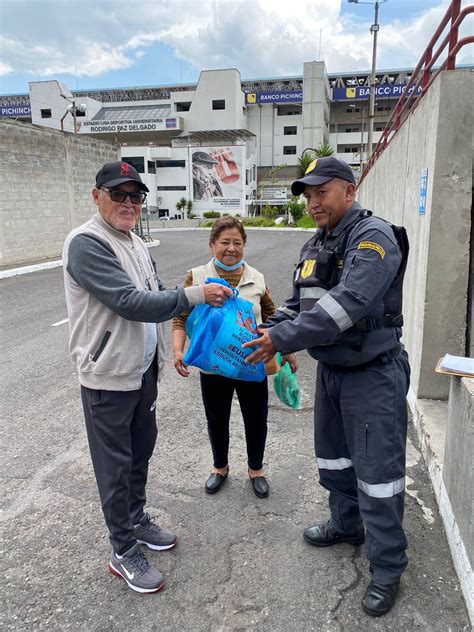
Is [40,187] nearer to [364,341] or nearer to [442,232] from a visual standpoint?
[442,232]

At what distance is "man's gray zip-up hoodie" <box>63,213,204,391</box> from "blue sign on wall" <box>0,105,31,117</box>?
7718cm

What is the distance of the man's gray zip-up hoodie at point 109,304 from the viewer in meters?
2.09

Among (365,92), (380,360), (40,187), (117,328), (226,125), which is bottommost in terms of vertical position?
(380,360)

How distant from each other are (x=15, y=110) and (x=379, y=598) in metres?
78.6

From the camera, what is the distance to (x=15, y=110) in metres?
67.1

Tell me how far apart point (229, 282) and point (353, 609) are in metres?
1.86

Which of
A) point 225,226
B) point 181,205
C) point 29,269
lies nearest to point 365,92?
point 181,205

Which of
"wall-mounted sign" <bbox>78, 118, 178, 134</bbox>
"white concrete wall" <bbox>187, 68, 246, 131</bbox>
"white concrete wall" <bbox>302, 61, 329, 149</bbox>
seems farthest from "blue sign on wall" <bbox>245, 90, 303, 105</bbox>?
"wall-mounted sign" <bbox>78, 118, 178, 134</bbox>

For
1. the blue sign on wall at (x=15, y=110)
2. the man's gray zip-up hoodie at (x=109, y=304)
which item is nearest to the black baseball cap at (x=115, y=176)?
the man's gray zip-up hoodie at (x=109, y=304)

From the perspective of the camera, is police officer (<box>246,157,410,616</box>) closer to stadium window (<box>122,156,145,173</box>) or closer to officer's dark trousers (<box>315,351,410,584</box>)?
officer's dark trousers (<box>315,351,410,584</box>)

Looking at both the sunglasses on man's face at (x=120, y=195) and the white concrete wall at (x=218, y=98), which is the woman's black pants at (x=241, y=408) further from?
the white concrete wall at (x=218, y=98)

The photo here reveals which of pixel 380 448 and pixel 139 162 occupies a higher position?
pixel 139 162

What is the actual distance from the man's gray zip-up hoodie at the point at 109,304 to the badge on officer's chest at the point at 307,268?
534 millimetres

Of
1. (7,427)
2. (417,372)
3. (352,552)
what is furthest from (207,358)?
(7,427)
